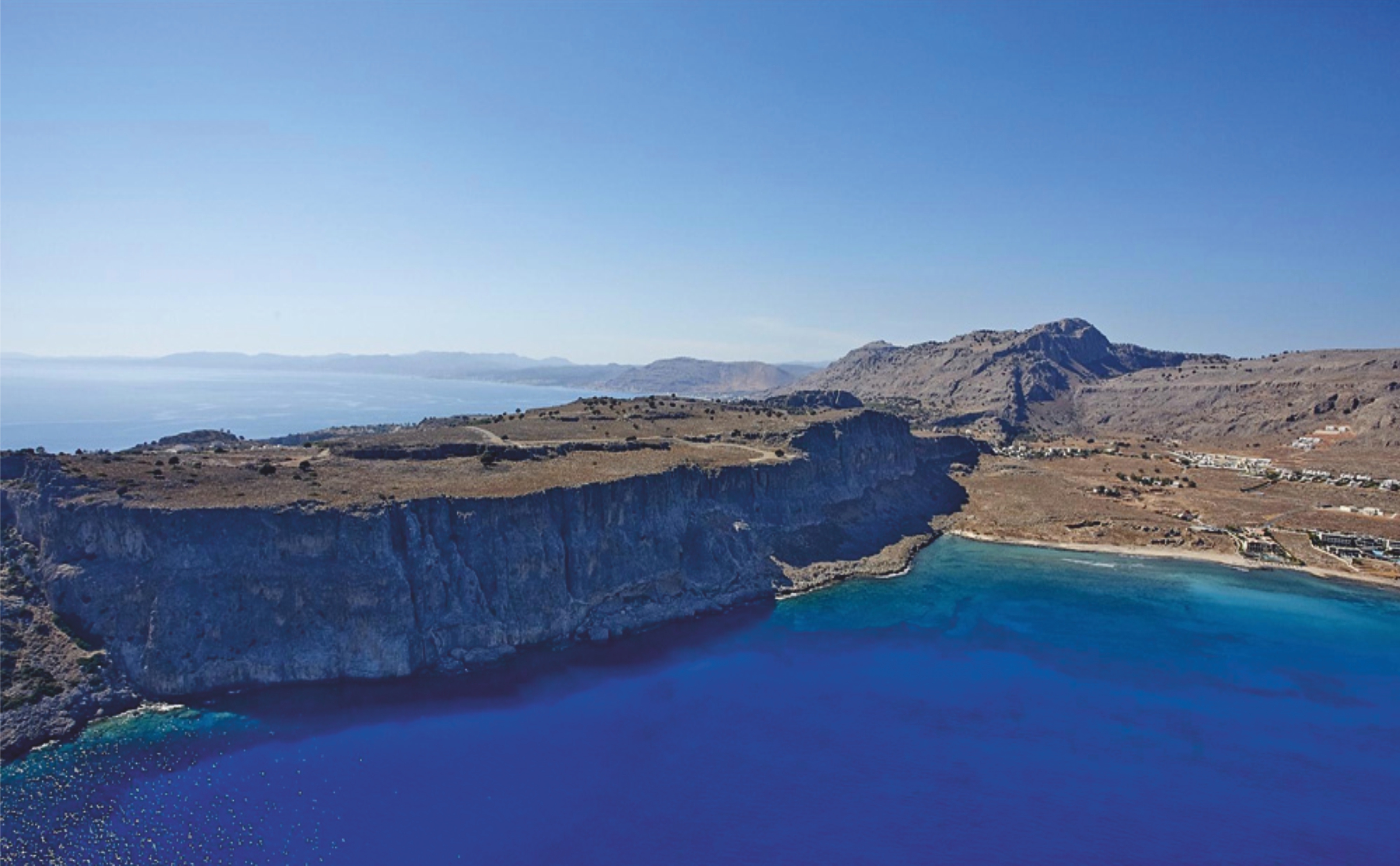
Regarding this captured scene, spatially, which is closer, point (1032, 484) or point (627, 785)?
point (627, 785)

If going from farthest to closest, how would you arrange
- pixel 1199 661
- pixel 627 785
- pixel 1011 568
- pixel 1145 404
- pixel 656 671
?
pixel 1145 404, pixel 1011 568, pixel 1199 661, pixel 656 671, pixel 627 785

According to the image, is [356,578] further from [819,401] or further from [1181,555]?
[819,401]

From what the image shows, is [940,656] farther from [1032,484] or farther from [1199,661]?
[1032,484]

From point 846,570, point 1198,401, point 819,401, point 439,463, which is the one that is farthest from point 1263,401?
point 439,463

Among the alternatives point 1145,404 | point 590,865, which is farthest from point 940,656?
point 1145,404

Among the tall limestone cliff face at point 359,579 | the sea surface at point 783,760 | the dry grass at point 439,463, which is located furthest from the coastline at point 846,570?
the dry grass at point 439,463

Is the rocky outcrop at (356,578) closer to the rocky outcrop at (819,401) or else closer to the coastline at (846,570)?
the coastline at (846,570)
